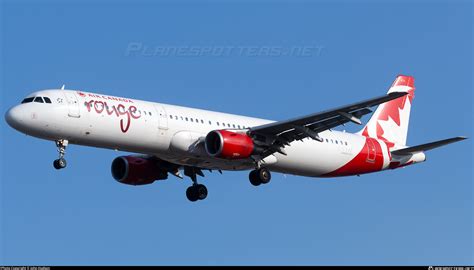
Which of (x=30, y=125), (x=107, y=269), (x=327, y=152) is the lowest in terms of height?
(x=107, y=269)

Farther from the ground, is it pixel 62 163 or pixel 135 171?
pixel 135 171

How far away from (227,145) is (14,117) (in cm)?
1037

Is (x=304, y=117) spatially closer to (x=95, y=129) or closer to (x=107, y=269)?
(x=95, y=129)

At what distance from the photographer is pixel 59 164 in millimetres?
48094

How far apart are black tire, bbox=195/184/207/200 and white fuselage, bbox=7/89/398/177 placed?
344cm

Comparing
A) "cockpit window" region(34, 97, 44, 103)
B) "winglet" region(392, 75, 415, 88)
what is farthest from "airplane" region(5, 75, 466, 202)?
"winglet" region(392, 75, 415, 88)

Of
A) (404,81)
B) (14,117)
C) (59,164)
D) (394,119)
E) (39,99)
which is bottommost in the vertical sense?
(59,164)

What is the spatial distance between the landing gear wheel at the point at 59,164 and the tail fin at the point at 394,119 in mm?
20281

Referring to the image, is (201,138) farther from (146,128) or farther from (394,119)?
(394,119)

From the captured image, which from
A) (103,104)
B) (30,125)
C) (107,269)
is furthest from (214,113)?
(107,269)

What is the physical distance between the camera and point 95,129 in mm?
49062

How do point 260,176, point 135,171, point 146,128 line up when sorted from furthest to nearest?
1. point 135,171
2. point 260,176
3. point 146,128

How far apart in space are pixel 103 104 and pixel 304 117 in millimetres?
10008

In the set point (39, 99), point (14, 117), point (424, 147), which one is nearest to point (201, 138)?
point (39, 99)
